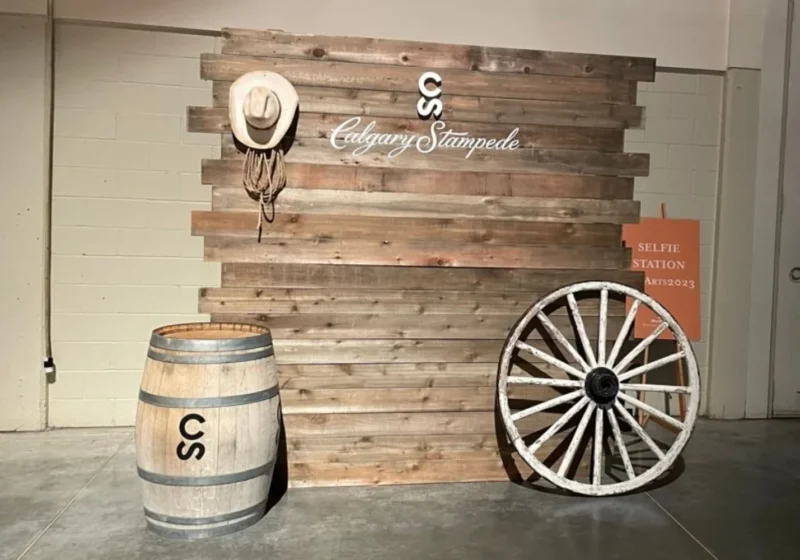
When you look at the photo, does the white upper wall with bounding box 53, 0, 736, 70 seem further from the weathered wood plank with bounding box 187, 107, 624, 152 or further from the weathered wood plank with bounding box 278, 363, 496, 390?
the weathered wood plank with bounding box 278, 363, 496, 390

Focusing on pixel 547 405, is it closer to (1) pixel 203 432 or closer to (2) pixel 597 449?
(2) pixel 597 449

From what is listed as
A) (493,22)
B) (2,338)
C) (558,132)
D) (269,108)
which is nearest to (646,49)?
(493,22)

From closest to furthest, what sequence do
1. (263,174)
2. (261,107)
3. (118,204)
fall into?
1. (261,107)
2. (263,174)
3. (118,204)

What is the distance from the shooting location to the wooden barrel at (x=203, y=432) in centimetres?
253

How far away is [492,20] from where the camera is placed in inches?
169

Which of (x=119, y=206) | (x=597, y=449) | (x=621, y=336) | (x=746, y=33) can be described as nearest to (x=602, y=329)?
(x=621, y=336)

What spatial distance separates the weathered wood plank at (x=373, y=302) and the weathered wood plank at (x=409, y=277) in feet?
0.09

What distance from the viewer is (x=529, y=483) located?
3254 millimetres

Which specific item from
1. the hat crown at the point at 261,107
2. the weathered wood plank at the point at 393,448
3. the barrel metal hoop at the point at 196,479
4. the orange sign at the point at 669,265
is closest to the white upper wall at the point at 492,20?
the orange sign at the point at 669,265

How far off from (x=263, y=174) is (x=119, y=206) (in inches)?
62.2

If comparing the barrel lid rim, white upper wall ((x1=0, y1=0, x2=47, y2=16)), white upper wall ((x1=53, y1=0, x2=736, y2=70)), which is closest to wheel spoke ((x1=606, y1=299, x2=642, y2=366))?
the barrel lid rim

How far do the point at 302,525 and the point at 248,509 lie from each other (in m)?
0.24

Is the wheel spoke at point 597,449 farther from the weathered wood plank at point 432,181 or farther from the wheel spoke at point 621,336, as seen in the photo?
the weathered wood plank at point 432,181

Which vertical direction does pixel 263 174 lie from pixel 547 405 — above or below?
above
